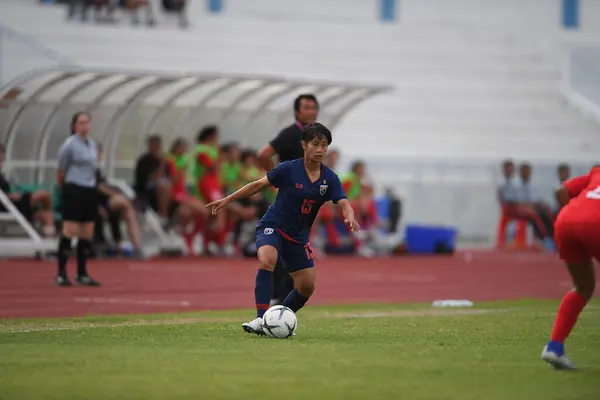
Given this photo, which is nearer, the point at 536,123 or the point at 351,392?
the point at 351,392

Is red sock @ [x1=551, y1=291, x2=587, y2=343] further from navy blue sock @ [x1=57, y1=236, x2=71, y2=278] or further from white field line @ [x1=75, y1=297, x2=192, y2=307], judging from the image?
navy blue sock @ [x1=57, y1=236, x2=71, y2=278]

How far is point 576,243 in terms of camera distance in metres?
A: 8.90

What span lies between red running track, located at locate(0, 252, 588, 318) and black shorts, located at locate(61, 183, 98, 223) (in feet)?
3.06

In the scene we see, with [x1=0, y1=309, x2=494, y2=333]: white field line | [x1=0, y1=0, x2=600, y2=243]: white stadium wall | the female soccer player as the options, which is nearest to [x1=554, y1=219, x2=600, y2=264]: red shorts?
the female soccer player

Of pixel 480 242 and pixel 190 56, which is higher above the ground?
pixel 190 56

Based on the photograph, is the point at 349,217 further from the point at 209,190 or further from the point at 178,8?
the point at 178,8

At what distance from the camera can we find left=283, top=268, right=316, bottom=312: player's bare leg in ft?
37.6

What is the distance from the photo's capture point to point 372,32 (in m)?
41.7

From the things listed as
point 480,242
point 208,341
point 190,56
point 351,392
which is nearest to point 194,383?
point 351,392

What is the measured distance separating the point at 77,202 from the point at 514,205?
1578 centimetres

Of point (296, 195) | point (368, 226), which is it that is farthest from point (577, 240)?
point (368, 226)

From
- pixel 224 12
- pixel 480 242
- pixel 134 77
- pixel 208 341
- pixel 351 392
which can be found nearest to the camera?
pixel 351 392

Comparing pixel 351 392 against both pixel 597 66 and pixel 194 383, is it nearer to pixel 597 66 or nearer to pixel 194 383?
pixel 194 383

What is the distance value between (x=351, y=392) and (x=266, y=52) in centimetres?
3172
